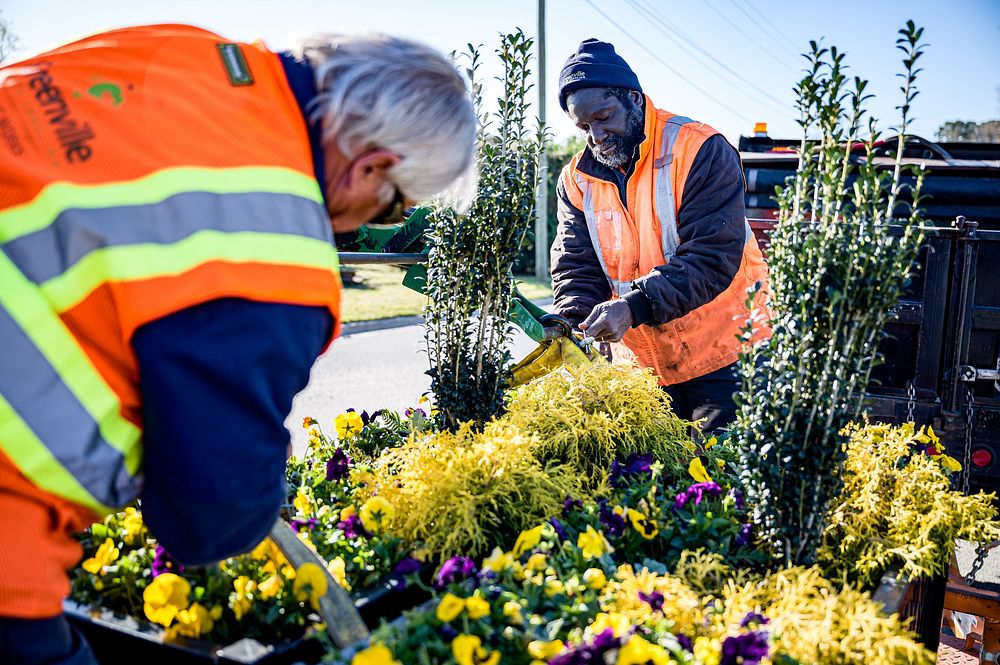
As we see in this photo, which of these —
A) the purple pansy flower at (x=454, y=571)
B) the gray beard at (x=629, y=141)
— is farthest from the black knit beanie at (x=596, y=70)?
the purple pansy flower at (x=454, y=571)

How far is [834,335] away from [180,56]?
147 cm

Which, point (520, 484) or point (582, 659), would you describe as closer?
point (582, 659)

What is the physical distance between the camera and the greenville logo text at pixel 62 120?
3.68 feet

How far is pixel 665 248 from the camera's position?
314 cm

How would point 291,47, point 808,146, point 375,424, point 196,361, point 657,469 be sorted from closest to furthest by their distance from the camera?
point 196,361 < point 291,47 < point 808,146 < point 657,469 < point 375,424

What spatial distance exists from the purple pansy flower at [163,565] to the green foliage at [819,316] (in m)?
1.38

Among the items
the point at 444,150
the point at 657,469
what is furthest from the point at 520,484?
the point at 444,150

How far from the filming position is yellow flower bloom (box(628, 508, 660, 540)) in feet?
6.41

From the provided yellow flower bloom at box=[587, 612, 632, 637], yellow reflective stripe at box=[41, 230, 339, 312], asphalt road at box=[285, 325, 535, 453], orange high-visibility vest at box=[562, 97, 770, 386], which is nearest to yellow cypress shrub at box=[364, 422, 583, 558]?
yellow flower bloom at box=[587, 612, 632, 637]

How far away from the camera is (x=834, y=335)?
6.07ft

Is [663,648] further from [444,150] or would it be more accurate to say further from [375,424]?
[375,424]

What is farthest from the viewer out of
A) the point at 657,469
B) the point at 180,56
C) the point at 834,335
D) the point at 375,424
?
the point at 375,424

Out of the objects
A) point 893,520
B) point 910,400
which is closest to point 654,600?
point 893,520

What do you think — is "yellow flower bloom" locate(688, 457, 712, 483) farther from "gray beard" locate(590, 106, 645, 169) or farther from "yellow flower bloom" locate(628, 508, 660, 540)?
"gray beard" locate(590, 106, 645, 169)
